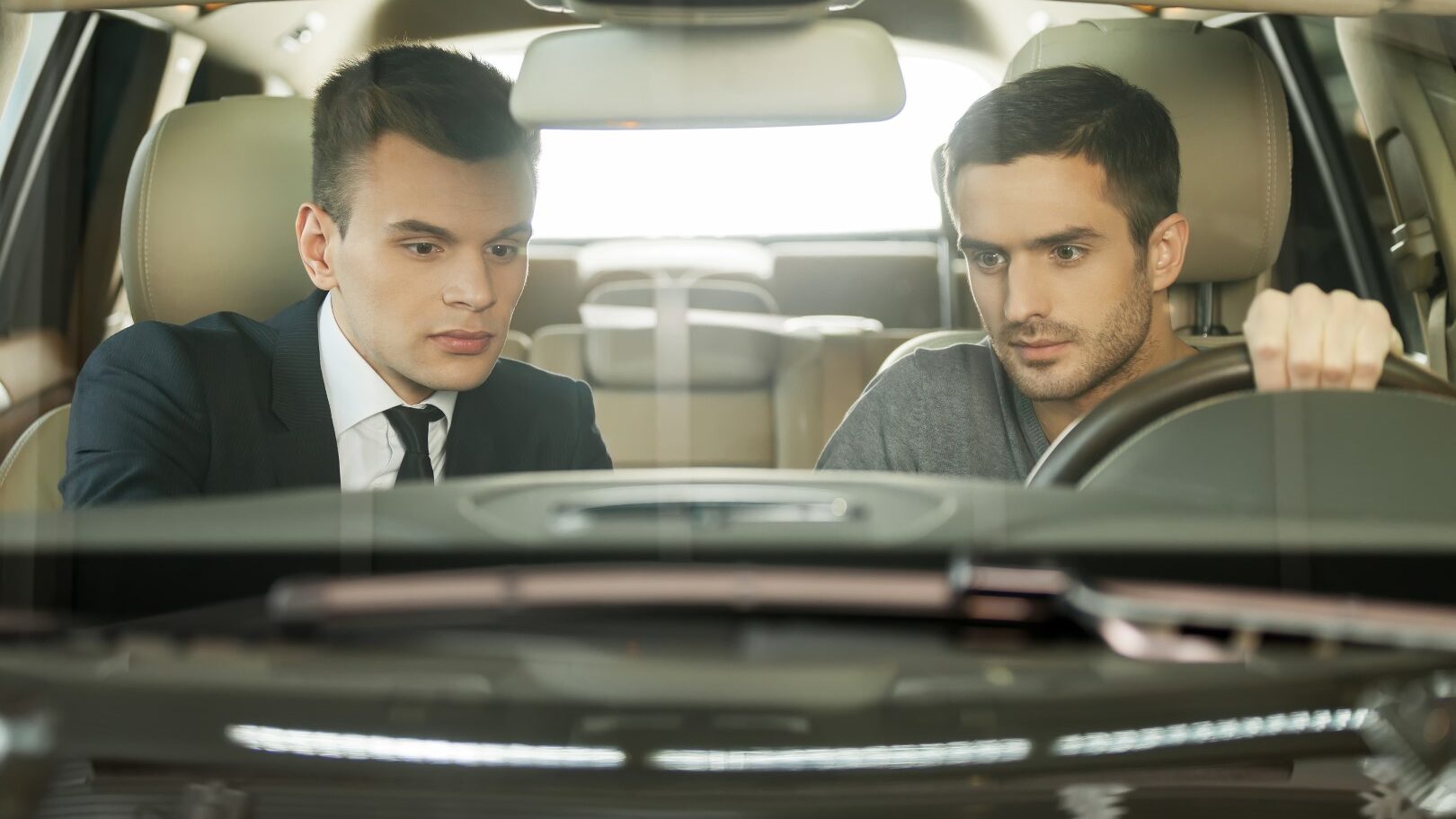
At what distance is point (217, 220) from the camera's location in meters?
1.42

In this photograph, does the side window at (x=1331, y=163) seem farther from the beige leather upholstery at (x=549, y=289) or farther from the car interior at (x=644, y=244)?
the beige leather upholstery at (x=549, y=289)

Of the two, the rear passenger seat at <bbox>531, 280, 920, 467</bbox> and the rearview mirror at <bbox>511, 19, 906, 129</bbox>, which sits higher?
the rearview mirror at <bbox>511, 19, 906, 129</bbox>

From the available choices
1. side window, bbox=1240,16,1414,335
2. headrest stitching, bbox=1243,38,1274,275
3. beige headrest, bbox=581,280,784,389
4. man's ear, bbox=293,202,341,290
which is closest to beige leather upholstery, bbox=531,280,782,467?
beige headrest, bbox=581,280,784,389

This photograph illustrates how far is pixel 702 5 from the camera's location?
1236 millimetres

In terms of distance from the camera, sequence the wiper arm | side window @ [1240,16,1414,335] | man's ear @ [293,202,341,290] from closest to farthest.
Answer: the wiper arm → man's ear @ [293,202,341,290] → side window @ [1240,16,1414,335]

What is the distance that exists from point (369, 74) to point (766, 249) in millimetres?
411

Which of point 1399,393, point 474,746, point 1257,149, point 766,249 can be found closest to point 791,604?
point 474,746

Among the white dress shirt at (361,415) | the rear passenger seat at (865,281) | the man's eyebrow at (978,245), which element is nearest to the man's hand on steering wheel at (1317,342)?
the man's eyebrow at (978,245)

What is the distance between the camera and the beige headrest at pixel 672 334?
1.32m

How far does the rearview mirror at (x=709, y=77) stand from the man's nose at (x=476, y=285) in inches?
5.5

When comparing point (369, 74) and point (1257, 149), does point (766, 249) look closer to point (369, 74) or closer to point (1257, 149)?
point (369, 74)

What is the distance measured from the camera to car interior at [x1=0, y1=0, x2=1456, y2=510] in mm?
1308

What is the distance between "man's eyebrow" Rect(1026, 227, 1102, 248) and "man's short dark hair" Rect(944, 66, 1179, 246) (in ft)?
0.16

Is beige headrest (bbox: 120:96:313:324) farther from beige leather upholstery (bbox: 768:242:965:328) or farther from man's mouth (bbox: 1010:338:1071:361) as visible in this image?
man's mouth (bbox: 1010:338:1071:361)
